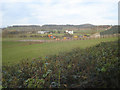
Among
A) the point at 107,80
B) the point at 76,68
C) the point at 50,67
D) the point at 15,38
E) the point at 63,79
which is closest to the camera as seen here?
the point at 107,80

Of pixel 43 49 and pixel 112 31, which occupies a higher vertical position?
pixel 112 31

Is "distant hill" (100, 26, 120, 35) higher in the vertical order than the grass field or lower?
higher

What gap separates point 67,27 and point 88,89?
5.44m

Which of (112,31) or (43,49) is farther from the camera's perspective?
(43,49)

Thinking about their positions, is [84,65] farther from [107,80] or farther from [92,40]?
[92,40]

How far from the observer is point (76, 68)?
10.4 feet

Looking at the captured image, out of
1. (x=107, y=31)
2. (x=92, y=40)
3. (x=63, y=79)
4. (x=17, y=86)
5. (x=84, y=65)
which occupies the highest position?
(x=107, y=31)

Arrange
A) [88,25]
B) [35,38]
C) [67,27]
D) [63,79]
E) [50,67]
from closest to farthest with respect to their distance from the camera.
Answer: [63,79] → [50,67] → [88,25] → [67,27] → [35,38]

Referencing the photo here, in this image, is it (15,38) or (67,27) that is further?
(15,38)

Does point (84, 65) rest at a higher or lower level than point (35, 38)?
lower

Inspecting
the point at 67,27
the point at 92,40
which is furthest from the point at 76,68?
the point at 67,27

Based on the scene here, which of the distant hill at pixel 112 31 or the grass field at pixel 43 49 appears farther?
the grass field at pixel 43 49

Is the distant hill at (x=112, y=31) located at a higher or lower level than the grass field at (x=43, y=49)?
higher

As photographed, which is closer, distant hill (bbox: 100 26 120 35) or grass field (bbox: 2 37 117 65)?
distant hill (bbox: 100 26 120 35)
